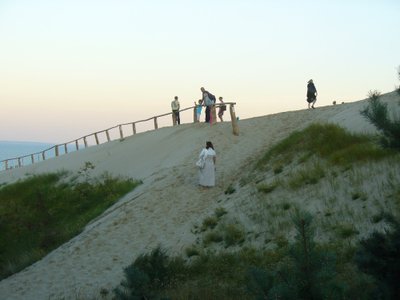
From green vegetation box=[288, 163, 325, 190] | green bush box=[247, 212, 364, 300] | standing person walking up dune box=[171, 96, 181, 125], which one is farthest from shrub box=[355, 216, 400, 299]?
standing person walking up dune box=[171, 96, 181, 125]

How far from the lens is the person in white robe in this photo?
1895cm

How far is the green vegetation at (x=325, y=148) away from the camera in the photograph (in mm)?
16219

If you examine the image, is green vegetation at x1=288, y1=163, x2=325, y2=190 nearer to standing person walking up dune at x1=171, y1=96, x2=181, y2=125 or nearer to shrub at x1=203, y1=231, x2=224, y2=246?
shrub at x1=203, y1=231, x2=224, y2=246

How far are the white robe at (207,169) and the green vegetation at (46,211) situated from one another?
4.14m

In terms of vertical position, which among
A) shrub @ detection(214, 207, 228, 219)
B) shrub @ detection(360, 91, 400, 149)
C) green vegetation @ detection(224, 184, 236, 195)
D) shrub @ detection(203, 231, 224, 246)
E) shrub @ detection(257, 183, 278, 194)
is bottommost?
shrub @ detection(203, 231, 224, 246)

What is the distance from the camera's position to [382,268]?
6.74 meters

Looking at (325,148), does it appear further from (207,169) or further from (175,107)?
(175,107)

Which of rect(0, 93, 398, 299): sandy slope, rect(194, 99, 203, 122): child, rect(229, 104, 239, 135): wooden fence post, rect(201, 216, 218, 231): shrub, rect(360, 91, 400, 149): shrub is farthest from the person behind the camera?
rect(194, 99, 203, 122): child

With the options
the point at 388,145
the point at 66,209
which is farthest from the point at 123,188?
the point at 388,145

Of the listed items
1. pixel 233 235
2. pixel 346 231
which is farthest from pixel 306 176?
pixel 346 231

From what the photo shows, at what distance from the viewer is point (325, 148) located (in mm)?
17984

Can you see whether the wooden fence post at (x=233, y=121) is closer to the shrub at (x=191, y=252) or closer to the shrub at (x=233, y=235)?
the shrub at (x=233, y=235)

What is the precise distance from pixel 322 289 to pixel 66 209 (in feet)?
62.9

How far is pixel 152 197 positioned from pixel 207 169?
220cm
